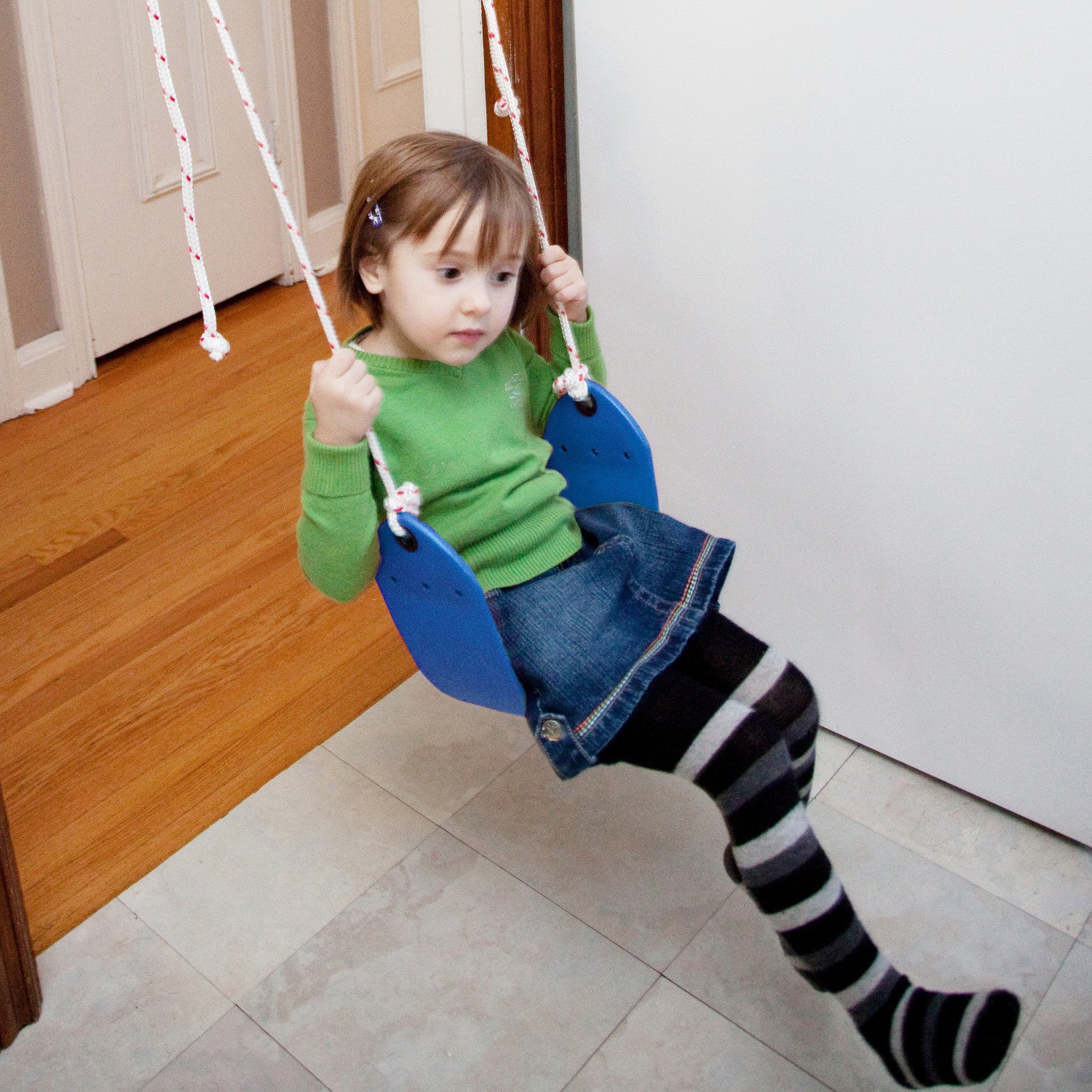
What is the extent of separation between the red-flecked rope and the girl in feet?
0.10

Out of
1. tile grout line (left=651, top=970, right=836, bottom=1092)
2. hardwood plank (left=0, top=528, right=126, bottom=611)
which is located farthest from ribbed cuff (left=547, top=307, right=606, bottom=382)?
hardwood plank (left=0, top=528, right=126, bottom=611)

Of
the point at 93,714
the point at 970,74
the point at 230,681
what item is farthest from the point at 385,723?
the point at 970,74

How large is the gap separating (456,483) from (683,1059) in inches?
26.0

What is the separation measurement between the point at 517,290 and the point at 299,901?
78 cm

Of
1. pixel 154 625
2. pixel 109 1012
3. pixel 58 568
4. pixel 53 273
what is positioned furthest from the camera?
pixel 53 273

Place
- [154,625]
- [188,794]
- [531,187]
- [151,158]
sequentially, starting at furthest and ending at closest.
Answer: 1. [151,158]
2. [154,625]
3. [188,794]
4. [531,187]

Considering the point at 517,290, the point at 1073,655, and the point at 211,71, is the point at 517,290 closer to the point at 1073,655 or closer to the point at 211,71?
the point at 1073,655

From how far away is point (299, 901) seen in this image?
5.14ft

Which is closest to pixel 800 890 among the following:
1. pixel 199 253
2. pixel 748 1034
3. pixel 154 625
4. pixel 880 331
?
pixel 748 1034

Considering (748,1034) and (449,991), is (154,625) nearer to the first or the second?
(449,991)

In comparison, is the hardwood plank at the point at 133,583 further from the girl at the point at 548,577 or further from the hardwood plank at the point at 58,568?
the girl at the point at 548,577

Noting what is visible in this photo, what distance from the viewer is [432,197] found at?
3.89 feet

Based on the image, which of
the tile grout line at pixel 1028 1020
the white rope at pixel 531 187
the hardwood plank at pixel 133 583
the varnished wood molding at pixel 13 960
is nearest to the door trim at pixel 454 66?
the white rope at pixel 531 187

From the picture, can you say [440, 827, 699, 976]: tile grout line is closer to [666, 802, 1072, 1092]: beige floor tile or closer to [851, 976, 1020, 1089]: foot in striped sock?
[666, 802, 1072, 1092]: beige floor tile
